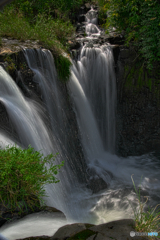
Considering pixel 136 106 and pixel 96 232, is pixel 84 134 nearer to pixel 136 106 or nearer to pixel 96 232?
pixel 136 106

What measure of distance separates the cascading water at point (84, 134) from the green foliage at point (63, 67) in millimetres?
202

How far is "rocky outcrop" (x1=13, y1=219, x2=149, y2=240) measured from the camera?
2.42 metres

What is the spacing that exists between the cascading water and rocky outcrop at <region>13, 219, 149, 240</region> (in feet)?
1.97

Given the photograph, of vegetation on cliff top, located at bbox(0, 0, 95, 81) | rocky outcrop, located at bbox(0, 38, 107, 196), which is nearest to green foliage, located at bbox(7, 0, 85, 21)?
vegetation on cliff top, located at bbox(0, 0, 95, 81)

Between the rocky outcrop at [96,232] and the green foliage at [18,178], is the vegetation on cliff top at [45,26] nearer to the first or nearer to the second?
the green foliage at [18,178]

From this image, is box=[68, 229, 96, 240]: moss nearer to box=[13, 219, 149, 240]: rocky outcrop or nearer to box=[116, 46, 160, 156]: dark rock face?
box=[13, 219, 149, 240]: rocky outcrop

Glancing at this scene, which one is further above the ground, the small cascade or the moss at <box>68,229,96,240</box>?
the small cascade

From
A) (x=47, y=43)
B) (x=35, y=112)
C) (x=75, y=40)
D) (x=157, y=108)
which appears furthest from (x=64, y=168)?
(x=75, y=40)

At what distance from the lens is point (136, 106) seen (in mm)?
7562

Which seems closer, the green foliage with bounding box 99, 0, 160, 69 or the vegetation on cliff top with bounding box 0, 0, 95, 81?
the vegetation on cliff top with bounding box 0, 0, 95, 81

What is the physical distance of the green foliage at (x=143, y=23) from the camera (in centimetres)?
692

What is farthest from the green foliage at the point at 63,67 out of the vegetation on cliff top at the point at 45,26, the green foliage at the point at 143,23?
the green foliage at the point at 143,23

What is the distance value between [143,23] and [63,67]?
340 centimetres

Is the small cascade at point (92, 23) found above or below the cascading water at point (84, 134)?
above
